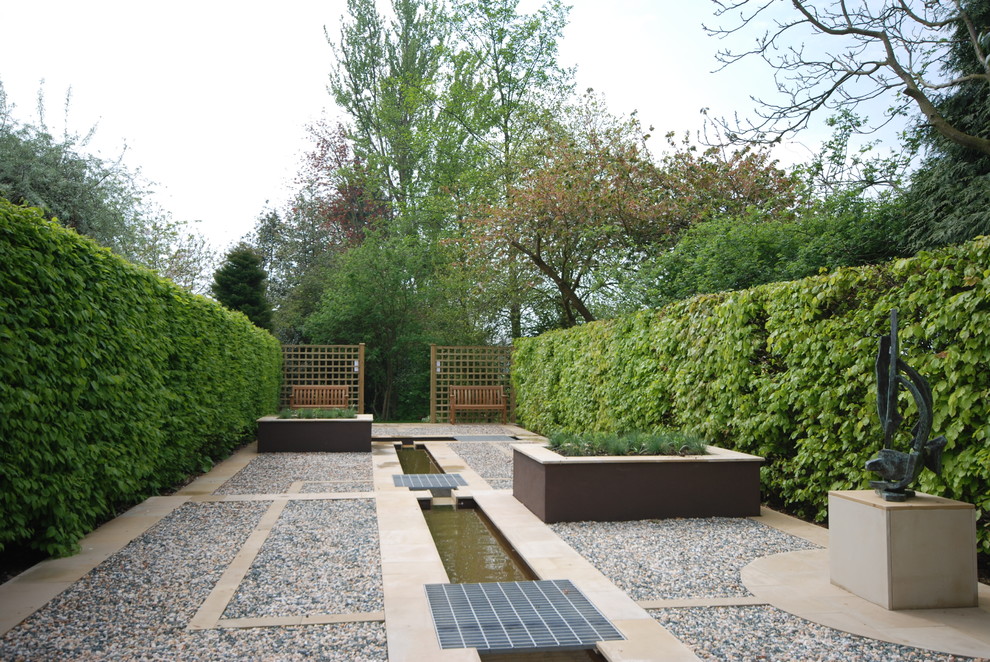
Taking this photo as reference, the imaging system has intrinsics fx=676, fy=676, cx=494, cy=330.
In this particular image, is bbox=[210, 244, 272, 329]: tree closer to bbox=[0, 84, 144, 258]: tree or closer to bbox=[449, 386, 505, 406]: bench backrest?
bbox=[0, 84, 144, 258]: tree

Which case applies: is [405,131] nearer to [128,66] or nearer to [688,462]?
[128,66]

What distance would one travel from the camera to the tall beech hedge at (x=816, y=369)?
338 centimetres

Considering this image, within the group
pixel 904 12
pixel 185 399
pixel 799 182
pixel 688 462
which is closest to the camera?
pixel 688 462

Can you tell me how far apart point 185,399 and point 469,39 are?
52.9 ft

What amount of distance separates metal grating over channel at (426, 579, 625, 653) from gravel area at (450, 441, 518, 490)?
3234 mm

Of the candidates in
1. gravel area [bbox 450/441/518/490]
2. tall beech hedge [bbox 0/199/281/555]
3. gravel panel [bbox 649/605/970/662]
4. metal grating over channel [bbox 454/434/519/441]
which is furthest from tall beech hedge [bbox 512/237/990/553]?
tall beech hedge [bbox 0/199/281/555]

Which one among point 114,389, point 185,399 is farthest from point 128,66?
point 114,389

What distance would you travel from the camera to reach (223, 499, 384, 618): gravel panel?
309cm

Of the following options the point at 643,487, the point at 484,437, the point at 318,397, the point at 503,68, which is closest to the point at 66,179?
the point at 318,397

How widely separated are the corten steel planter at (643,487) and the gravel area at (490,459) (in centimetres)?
163

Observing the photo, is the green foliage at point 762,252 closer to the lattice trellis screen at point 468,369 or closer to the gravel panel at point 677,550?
the gravel panel at point 677,550

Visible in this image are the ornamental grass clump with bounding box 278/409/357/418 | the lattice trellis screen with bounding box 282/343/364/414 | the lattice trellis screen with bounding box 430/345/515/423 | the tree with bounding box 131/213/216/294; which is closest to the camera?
the ornamental grass clump with bounding box 278/409/357/418

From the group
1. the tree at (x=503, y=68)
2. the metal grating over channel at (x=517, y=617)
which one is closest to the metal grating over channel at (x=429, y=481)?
the metal grating over channel at (x=517, y=617)

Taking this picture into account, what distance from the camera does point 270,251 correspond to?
24719 millimetres
